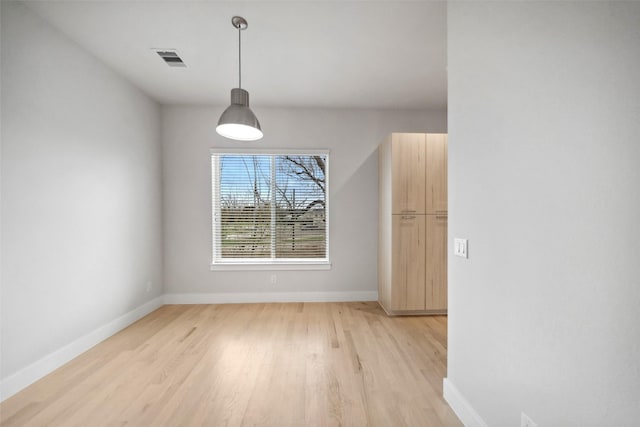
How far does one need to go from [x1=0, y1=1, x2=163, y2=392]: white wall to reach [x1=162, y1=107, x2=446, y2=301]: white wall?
533 millimetres

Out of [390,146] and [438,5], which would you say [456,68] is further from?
[390,146]

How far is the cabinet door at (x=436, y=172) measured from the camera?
3.47 metres

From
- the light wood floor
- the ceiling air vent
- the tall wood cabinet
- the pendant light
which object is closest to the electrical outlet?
the light wood floor

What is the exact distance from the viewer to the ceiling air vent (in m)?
2.66

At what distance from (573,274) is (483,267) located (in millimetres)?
535

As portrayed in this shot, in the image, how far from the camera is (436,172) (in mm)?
3488

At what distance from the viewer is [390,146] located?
3.51m

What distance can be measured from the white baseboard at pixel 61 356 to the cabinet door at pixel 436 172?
3.83 metres

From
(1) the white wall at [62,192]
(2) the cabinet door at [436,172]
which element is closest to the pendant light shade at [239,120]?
(1) the white wall at [62,192]

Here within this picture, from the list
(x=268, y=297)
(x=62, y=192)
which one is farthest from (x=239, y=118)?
(x=268, y=297)

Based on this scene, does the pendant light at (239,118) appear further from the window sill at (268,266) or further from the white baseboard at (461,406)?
the white baseboard at (461,406)

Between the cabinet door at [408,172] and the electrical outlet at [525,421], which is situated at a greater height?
the cabinet door at [408,172]

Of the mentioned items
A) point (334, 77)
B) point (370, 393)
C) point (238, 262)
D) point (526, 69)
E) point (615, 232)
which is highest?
point (334, 77)

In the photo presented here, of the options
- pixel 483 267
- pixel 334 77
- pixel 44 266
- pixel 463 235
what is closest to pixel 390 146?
pixel 334 77
